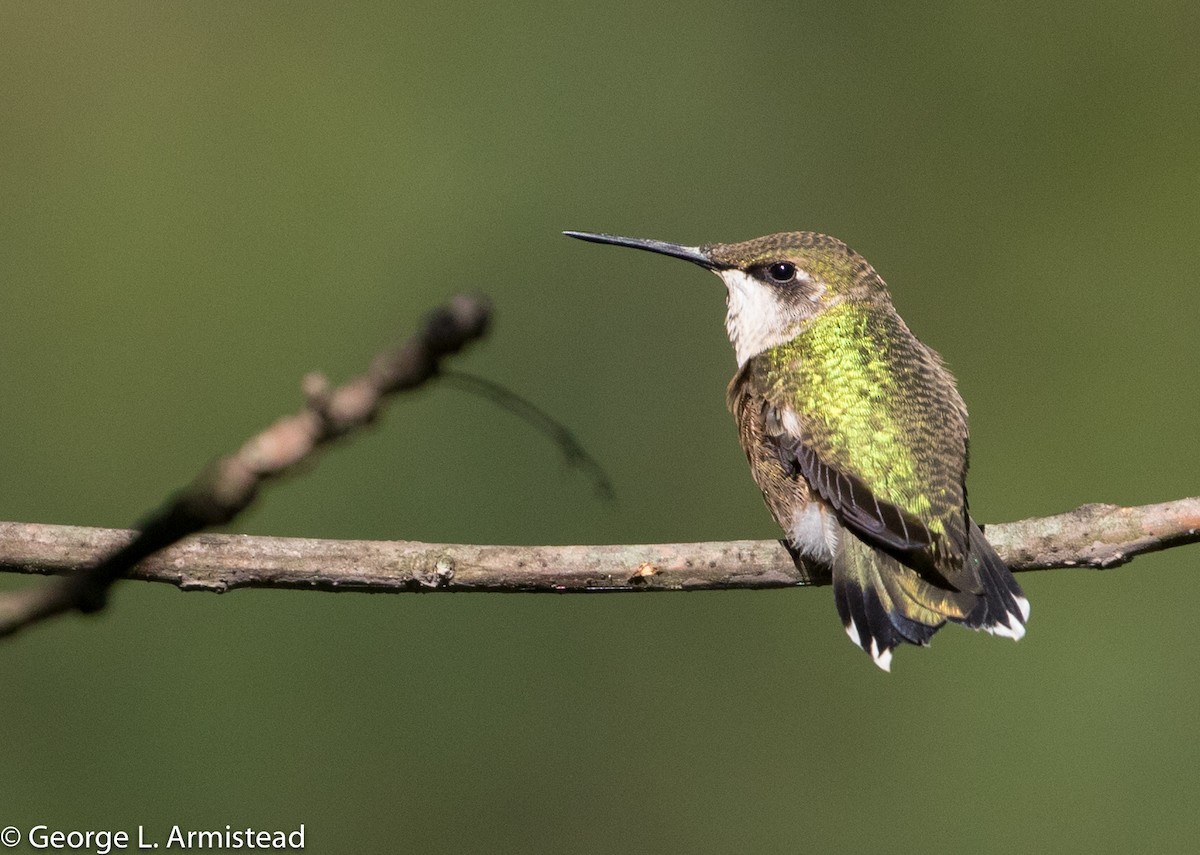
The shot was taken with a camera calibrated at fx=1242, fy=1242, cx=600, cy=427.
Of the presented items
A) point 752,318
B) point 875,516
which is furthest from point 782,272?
point 875,516

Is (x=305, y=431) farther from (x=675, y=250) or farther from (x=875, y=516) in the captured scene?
(x=675, y=250)

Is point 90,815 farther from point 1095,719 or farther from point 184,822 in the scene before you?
point 1095,719

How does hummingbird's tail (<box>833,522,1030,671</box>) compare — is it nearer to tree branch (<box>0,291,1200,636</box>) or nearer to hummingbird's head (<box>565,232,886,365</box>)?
tree branch (<box>0,291,1200,636</box>)

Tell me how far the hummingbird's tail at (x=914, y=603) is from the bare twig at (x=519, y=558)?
76mm

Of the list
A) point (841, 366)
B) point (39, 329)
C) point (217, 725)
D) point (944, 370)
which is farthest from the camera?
point (39, 329)

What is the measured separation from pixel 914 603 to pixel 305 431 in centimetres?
291

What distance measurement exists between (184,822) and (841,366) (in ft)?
10.7

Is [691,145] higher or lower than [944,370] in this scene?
higher

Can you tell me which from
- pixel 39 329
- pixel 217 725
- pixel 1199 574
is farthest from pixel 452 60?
pixel 1199 574

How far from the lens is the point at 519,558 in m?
2.89

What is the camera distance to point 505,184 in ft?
22.7

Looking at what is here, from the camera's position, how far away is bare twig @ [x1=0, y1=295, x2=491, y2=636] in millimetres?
833

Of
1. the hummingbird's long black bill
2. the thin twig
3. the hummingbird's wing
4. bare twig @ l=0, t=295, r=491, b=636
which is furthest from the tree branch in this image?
the hummingbird's long black bill

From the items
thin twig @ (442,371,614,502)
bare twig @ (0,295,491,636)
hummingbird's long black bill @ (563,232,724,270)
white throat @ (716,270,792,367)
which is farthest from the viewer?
hummingbird's long black bill @ (563,232,724,270)
